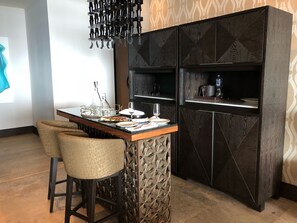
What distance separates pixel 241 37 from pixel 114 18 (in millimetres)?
1291

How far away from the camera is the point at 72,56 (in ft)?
15.8

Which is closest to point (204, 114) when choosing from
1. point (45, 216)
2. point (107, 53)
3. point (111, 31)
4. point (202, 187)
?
point (202, 187)

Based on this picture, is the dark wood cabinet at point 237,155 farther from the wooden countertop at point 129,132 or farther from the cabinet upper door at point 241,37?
the wooden countertop at point 129,132

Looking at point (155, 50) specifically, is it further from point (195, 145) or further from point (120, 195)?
point (120, 195)

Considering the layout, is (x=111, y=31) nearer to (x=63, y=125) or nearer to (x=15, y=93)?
(x=63, y=125)

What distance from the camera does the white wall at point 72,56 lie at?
459 centimetres

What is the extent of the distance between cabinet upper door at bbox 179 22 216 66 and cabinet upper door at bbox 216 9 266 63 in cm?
9

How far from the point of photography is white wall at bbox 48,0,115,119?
15.1ft

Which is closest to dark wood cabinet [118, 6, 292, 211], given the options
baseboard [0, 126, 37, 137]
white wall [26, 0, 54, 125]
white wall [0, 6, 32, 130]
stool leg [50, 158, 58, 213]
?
stool leg [50, 158, 58, 213]

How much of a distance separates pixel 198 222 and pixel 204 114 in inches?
46.3

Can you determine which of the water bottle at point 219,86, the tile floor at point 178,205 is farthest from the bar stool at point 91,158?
the water bottle at point 219,86

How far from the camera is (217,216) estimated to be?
2.59 m

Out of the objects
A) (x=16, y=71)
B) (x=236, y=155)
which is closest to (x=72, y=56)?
(x=16, y=71)

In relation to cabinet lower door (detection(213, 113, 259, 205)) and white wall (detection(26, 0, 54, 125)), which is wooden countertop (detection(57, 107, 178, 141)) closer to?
cabinet lower door (detection(213, 113, 259, 205))
